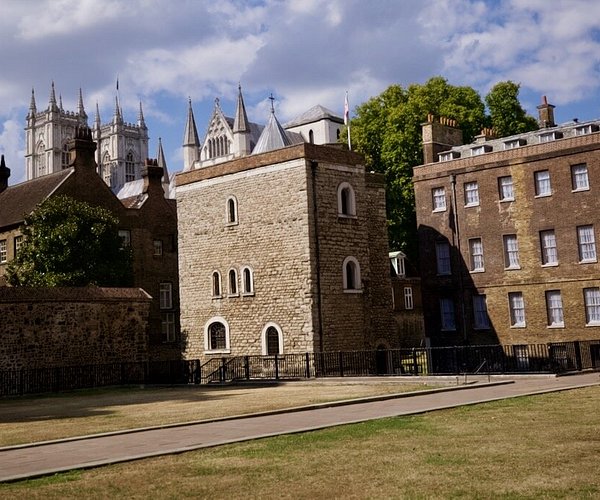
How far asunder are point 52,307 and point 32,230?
10.2 metres

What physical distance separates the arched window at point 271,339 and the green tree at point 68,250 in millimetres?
8947

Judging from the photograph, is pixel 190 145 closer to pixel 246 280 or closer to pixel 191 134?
pixel 191 134

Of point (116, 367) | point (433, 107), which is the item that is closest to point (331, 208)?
point (116, 367)

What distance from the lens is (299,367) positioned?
3162 cm

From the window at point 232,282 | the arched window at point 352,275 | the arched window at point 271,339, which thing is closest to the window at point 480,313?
the arched window at point 352,275

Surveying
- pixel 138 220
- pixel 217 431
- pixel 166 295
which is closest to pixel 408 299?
pixel 166 295

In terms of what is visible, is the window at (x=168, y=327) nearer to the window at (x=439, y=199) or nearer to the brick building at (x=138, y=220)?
the brick building at (x=138, y=220)

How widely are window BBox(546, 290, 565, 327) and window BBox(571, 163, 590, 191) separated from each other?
190 inches

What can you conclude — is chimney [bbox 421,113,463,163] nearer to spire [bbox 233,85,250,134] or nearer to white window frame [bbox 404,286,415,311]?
white window frame [bbox 404,286,415,311]

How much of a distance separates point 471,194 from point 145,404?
23.4 meters

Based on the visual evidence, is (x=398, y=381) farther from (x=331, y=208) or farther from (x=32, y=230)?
(x=32, y=230)

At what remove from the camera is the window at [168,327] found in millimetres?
47500

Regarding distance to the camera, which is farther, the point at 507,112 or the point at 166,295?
the point at 507,112

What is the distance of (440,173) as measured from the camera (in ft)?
131
